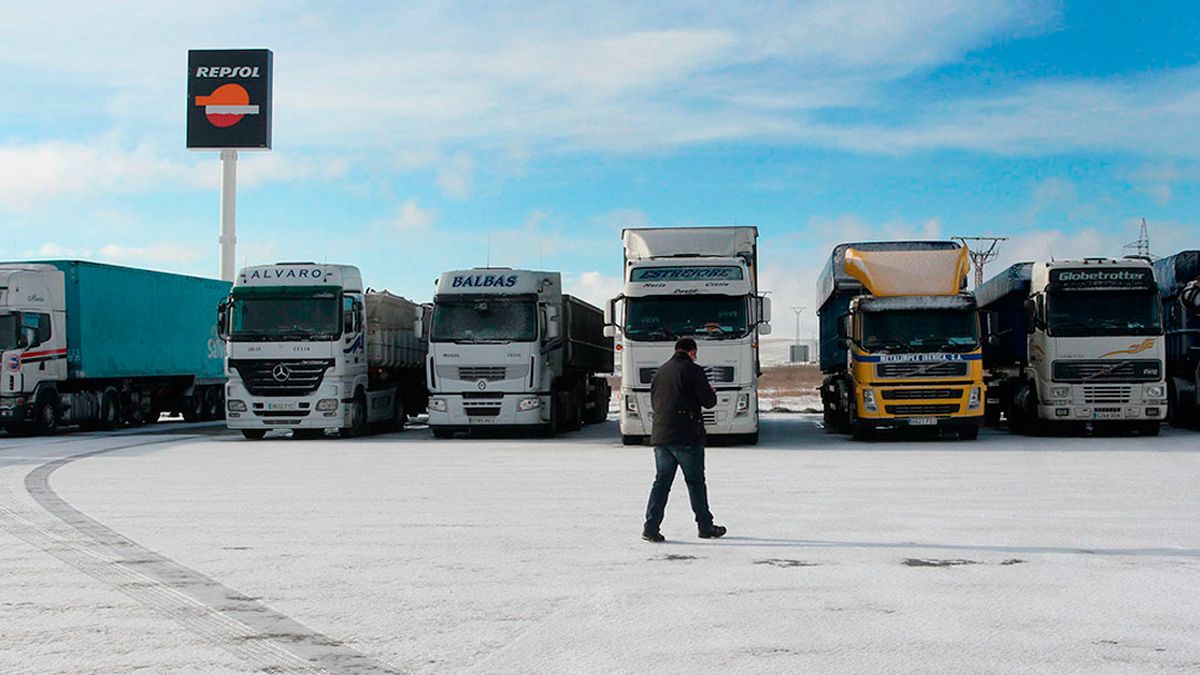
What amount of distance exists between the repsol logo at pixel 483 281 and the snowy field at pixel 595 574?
888cm

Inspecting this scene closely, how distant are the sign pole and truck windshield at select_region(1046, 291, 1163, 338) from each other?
35675 millimetres

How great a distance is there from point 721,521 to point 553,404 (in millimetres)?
15023

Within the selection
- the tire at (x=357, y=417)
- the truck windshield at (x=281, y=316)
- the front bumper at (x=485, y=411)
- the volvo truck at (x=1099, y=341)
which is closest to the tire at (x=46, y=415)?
the truck windshield at (x=281, y=316)

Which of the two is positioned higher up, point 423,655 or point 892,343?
point 892,343

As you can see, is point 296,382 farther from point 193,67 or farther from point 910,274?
point 193,67

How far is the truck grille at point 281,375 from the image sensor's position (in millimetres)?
25656

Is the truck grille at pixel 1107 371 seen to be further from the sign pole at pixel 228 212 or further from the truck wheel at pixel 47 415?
the sign pole at pixel 228 212

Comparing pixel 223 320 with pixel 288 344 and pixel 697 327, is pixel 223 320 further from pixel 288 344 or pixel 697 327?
pixel 697 327

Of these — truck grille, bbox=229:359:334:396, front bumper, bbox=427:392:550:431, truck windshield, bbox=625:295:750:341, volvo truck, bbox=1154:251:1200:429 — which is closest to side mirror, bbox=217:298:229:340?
truck grille, bbox=229:359:334:396

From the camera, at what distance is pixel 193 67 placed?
162ft

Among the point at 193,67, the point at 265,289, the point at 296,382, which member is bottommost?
the point at 296,382

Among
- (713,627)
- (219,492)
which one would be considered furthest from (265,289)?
(713,627)

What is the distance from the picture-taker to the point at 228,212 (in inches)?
2050

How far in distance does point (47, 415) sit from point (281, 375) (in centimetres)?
642
